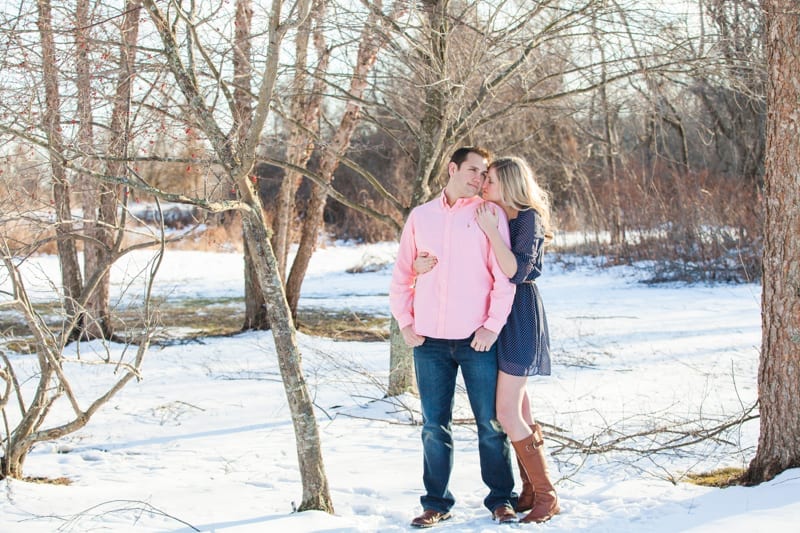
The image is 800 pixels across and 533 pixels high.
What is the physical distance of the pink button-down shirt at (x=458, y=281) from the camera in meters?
3.42

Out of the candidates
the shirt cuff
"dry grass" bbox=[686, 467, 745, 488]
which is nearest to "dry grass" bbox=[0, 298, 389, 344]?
"dry grass" bbox=[686, 467, 745, 488]

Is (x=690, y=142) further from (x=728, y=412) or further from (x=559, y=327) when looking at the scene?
(x=728, y=412)

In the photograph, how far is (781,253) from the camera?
12.1ft

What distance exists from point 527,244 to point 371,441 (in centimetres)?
265

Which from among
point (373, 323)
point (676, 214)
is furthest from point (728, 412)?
point (676, 214)

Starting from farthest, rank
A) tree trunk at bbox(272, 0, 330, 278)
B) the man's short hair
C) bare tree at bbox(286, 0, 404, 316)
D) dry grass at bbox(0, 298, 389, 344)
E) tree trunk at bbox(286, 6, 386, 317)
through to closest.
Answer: dry grass at bbox(0, 298, 389, 344) < tree trunk at bbox(272, 0, 330, 278) < tree trunk at bbox(286, 6, 386, 317) < bare tree at bbox(286, 0, 404, 316) < the man's short hair

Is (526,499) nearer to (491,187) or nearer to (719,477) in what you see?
(719,477)

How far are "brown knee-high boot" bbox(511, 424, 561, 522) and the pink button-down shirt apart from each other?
54 cm

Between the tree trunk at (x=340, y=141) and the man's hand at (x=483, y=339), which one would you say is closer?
the man's hand at (x=483, y=339)

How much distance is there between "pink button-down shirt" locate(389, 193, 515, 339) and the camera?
3.42m

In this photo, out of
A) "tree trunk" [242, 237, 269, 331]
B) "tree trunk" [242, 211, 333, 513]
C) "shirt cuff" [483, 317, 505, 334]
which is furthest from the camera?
"tree trunk" [242, 237, 269, 331]

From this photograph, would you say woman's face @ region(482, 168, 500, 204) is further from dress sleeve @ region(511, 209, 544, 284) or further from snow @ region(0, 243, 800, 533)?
snow @ region(0, 243, 800, 533)

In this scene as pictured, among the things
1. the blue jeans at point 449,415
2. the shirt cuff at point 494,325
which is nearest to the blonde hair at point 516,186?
the shirt cuff at point 494,325

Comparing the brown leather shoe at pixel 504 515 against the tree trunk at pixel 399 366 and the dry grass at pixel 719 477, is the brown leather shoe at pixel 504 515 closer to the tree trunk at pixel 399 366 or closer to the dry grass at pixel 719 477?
the dry grass at pixel 719 477
